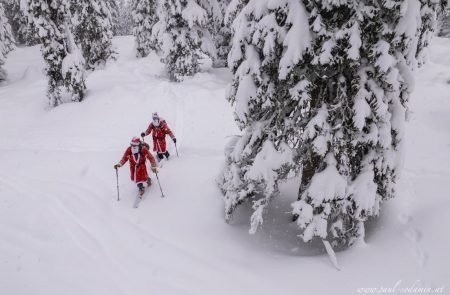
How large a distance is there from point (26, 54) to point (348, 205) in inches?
1811

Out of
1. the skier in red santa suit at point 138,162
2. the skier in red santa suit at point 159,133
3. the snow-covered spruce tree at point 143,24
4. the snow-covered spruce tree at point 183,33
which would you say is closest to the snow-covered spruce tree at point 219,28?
the snow-covered spruce tree at point 183,33

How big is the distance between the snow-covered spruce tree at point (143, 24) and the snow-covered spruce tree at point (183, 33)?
7188mm

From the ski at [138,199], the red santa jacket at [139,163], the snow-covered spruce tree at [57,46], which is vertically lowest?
the ski at [138,199]

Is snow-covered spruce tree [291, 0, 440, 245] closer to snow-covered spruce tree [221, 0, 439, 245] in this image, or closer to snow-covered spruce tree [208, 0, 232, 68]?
snow-covered spruce tree [221, 0, 439, 245]

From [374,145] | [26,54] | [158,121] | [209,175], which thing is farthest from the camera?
[26,54]

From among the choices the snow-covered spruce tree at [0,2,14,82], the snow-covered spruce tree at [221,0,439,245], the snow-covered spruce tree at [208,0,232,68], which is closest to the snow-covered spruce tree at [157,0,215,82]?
the snow-covered spruce tree at [208,0,232,68]

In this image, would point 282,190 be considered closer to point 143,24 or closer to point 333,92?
point 333,92

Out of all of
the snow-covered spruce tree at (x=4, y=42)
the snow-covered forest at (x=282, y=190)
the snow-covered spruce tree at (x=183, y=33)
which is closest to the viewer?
the snow-covered forest at (x=282, y=190)

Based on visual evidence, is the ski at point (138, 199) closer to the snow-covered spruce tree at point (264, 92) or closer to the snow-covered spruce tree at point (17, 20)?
the snow-covered spruce tree at point (264, 92)

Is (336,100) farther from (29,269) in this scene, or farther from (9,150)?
(9,150)

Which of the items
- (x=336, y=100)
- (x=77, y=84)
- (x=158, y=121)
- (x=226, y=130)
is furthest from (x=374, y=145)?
(x=77, y=84)

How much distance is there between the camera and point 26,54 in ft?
137

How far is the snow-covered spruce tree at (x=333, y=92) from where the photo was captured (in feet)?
20.2

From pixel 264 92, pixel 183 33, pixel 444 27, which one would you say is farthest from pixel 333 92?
pixel 444 27
